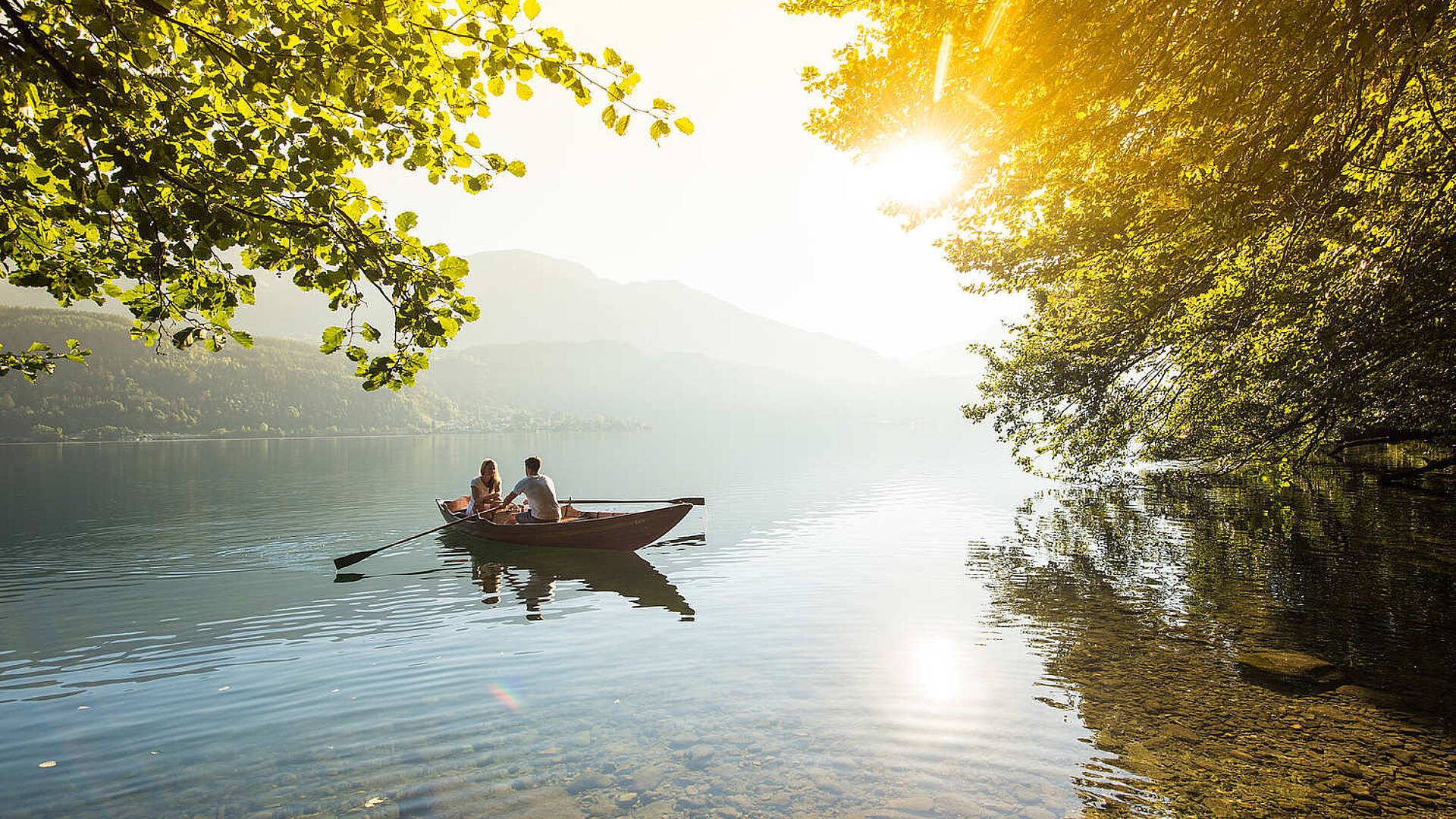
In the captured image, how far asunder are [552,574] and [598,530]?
1.79 metres

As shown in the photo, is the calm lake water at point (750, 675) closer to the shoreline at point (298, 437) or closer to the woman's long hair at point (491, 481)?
the woman's long hair at point (491, 481)

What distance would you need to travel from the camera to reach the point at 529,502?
19922 mm

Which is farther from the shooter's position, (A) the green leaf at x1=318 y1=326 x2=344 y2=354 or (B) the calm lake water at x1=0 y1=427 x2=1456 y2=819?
(B) the calm lake water at x1=0 y1=427 x2=1456 y2=819

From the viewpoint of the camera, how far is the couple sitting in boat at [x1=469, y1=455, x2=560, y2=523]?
773 inches

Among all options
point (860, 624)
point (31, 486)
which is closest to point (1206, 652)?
point (860, 624)

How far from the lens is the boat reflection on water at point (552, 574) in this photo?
15.6m

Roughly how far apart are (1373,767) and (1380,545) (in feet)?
51.9

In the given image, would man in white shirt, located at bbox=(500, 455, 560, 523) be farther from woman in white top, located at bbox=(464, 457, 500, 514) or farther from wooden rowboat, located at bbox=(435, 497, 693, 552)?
woman in white top, located at bbox=(464, 457, 500, 514)

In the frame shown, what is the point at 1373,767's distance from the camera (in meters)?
6.87

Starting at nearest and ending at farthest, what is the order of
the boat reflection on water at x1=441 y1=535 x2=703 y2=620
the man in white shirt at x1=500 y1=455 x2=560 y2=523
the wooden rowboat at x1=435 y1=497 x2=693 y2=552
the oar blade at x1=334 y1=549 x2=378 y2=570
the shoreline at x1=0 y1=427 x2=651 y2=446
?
the boat reflection on water at x1=441 y1=535 x2=703 y2=620 → the oar blade at x1=334 y1=549 x2=378 y2=570 → the wooden rowboat at x1=435 y1=497 x2=693 y2=552 → the man in white shirt at x1=500 y1=455 x2=560 y2=523 → the shoreline at x1=0 y1=427 x2=651 y2=446

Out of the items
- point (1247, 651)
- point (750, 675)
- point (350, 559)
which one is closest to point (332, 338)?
point (750, 675)

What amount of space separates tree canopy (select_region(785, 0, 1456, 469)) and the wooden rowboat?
10.9m

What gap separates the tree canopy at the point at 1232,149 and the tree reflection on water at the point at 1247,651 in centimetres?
375

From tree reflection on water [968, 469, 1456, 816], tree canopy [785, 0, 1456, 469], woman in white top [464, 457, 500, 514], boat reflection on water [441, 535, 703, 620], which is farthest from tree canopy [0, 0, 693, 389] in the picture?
woman in white top [464, 457, 500, 514]
